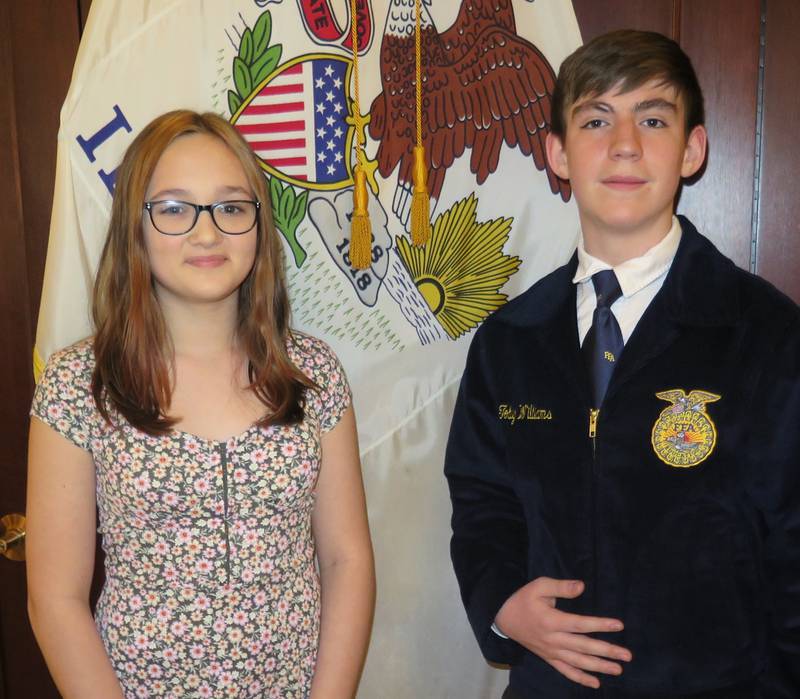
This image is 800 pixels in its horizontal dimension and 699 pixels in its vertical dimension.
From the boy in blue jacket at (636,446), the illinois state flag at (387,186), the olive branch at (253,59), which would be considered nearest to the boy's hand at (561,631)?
the boy in blue jacket at (636,446)

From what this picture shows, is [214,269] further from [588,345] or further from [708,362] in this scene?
[708,362]

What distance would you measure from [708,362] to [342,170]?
2.56 feet

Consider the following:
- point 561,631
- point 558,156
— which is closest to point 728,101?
point 558,156

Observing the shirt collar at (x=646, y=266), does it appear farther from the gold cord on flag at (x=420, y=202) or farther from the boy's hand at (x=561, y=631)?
the boy's hand at (x=561, y=631)

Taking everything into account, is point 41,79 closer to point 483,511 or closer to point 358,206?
point 358,206

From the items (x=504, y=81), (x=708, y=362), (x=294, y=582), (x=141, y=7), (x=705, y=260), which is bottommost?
(x=294, y=582)

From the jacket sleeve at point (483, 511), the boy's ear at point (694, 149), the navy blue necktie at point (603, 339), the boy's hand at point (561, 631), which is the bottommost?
the boy's hand at point (561, 631)

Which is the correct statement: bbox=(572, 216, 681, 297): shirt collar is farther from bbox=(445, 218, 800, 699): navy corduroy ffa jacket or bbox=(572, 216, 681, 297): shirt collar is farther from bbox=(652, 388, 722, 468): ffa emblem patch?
bbox=(652, 388, 722, 468): ffa emblem patch

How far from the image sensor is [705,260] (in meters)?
1.29

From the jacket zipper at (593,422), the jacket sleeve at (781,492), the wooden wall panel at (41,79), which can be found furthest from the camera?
the wooden wall panel at (41,79)

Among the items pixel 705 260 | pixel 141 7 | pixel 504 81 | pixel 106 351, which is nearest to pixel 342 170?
pixel 504 81

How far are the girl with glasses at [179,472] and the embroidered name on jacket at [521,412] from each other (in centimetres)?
32

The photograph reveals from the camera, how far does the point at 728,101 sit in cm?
153

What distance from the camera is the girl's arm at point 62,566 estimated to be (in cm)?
122
